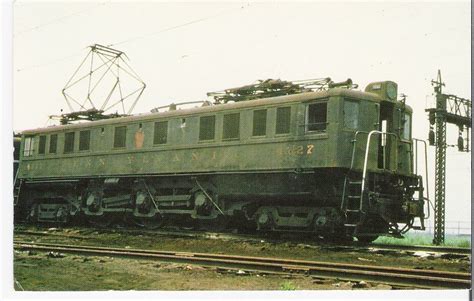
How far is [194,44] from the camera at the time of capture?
11.7m

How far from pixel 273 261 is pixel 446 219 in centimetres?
291

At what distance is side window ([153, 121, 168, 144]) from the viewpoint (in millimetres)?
15469

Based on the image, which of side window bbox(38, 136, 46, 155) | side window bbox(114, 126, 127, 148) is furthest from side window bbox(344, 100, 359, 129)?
side window bbox(38, 136, 46, 155)

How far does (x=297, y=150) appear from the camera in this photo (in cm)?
1276

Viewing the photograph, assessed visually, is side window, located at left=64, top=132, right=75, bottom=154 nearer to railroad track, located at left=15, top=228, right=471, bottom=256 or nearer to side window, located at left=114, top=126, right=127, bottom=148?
side window, located at left=114, top=126, right=127, bottom=148

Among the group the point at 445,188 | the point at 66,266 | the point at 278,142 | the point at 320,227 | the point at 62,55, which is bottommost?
the point at 66,266

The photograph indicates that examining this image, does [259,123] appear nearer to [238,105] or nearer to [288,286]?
[238,105]

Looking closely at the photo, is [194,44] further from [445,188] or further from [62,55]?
[445,188]

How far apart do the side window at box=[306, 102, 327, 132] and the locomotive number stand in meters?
0.37

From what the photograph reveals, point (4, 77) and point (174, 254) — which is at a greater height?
point (4, 77)

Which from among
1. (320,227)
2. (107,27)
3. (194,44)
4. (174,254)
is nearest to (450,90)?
(320,227)

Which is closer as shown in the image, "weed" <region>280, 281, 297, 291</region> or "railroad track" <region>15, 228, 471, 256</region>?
"weed" <region>280, 281, 297, 291</region>

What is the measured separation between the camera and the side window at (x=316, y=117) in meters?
12.6

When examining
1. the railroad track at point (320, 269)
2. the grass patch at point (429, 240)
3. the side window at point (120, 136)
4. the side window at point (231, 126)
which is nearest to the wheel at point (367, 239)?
the grass patch at point (429, 240)
